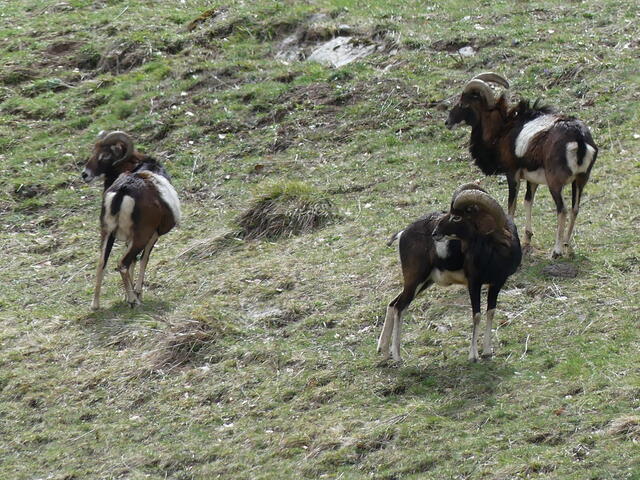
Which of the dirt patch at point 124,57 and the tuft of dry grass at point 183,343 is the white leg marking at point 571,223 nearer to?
the tuft of dry grass at point 183,343

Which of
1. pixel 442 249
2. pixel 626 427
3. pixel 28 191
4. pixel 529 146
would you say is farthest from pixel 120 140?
pixel 626 427

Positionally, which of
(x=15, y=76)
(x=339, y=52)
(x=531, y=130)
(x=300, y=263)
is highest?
(x=531, y=130)

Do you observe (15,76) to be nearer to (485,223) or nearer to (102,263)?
(102,263)

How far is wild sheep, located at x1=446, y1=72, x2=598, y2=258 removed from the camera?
12.5 meters

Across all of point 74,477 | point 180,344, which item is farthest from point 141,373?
point 74,477

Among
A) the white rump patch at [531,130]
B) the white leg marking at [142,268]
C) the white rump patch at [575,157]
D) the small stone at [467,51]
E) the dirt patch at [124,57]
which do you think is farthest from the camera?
the dirt patch at [124,57]

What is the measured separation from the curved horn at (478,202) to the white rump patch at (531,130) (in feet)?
9.15

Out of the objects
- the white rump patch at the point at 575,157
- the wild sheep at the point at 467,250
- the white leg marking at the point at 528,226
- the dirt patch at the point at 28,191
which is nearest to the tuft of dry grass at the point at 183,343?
the wild sheep at the point at 467,250

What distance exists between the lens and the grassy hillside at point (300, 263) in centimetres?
993

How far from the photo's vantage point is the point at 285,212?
50.2ft

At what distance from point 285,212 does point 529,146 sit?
3696 mm

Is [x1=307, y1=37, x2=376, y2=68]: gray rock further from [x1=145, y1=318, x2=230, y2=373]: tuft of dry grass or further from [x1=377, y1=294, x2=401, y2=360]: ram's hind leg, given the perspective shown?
[x1=377, y1=294, x2=401, y2=360]: ram's hind leg

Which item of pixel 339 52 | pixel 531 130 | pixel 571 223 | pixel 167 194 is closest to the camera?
pixel 571 223

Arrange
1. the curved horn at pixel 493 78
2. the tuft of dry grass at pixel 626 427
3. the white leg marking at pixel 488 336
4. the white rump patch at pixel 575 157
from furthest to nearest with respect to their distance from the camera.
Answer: the curved horn at pixel 493 78
the white rump patch at pixel 575 157
the white leg marking at pixel 488 336
the tuft of dry grass at pixel 626 427
